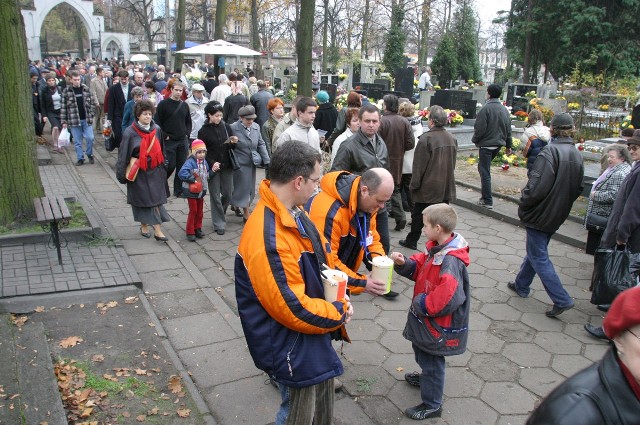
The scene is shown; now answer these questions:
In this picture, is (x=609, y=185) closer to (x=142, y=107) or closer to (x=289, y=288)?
(x=289, y=288)

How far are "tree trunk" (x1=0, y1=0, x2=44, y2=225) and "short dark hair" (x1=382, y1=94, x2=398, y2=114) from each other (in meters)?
4.62

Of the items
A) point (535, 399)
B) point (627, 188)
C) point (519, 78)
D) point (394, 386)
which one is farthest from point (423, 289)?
point (519, 78)

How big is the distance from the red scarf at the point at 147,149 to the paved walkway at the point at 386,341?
1089mm

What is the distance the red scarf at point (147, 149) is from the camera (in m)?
6.71

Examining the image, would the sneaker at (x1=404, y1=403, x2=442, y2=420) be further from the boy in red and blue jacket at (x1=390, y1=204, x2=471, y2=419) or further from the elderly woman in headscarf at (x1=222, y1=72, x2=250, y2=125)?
the elderly woman in headscarf at (x1=222, y1=72, x2=250, y2=125)

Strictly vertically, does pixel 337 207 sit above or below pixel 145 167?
above

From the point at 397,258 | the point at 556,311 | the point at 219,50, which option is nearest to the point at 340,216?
the point at 397,258

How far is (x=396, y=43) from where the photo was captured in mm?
30938

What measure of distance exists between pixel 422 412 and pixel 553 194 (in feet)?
8.66

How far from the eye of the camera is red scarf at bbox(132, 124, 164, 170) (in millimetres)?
6707

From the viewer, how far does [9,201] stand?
6.70m

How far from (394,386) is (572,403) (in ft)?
9.15

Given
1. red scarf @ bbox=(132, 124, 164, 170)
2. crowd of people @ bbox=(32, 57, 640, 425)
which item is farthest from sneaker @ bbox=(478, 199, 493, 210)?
red scarf @ bbox=(132, 124, 164, 170)

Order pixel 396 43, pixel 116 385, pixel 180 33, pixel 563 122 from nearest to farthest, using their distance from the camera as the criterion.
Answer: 1. pixel 116 385
2. pixel 563 122
3. pixel 180 33
4. pixel 396 43
